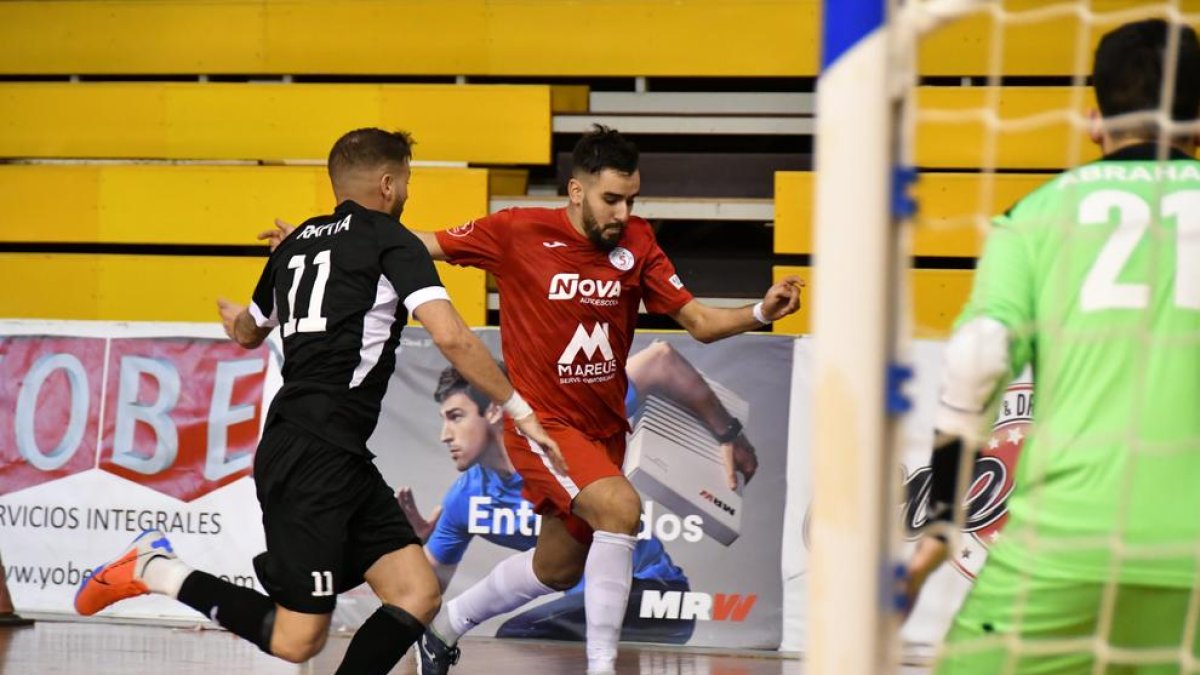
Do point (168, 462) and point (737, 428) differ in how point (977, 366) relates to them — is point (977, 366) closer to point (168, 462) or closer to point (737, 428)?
point (737, 428)

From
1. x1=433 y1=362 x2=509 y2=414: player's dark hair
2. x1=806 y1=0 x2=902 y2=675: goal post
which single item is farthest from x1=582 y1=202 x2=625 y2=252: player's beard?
x1=806 y1=0 x2=902 y2=675: goal post

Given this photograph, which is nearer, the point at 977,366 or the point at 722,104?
the point at 977,366

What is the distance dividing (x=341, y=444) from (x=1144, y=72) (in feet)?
9.37

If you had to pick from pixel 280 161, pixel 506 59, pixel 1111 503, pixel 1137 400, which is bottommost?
pixel 1111 503

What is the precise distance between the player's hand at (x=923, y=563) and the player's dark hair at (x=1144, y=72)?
2.93 ft

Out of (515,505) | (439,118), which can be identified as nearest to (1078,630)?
(515,505)

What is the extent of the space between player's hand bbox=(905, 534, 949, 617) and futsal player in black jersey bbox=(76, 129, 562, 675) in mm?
2426

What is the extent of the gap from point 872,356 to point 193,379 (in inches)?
247

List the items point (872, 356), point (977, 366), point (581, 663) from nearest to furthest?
point (872, 356) < point (977, 366) < point (581, 663)

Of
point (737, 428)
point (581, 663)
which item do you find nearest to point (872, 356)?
point (581, 663)

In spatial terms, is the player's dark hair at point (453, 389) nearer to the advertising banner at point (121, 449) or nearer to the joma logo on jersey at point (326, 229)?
the advertising banner at point (121, 449)

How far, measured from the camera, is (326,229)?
5023 mm

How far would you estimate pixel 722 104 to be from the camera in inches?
384

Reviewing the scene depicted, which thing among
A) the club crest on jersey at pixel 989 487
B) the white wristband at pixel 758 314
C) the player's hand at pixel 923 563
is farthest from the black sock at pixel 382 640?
the club crest on jersey at pixel 989 487
